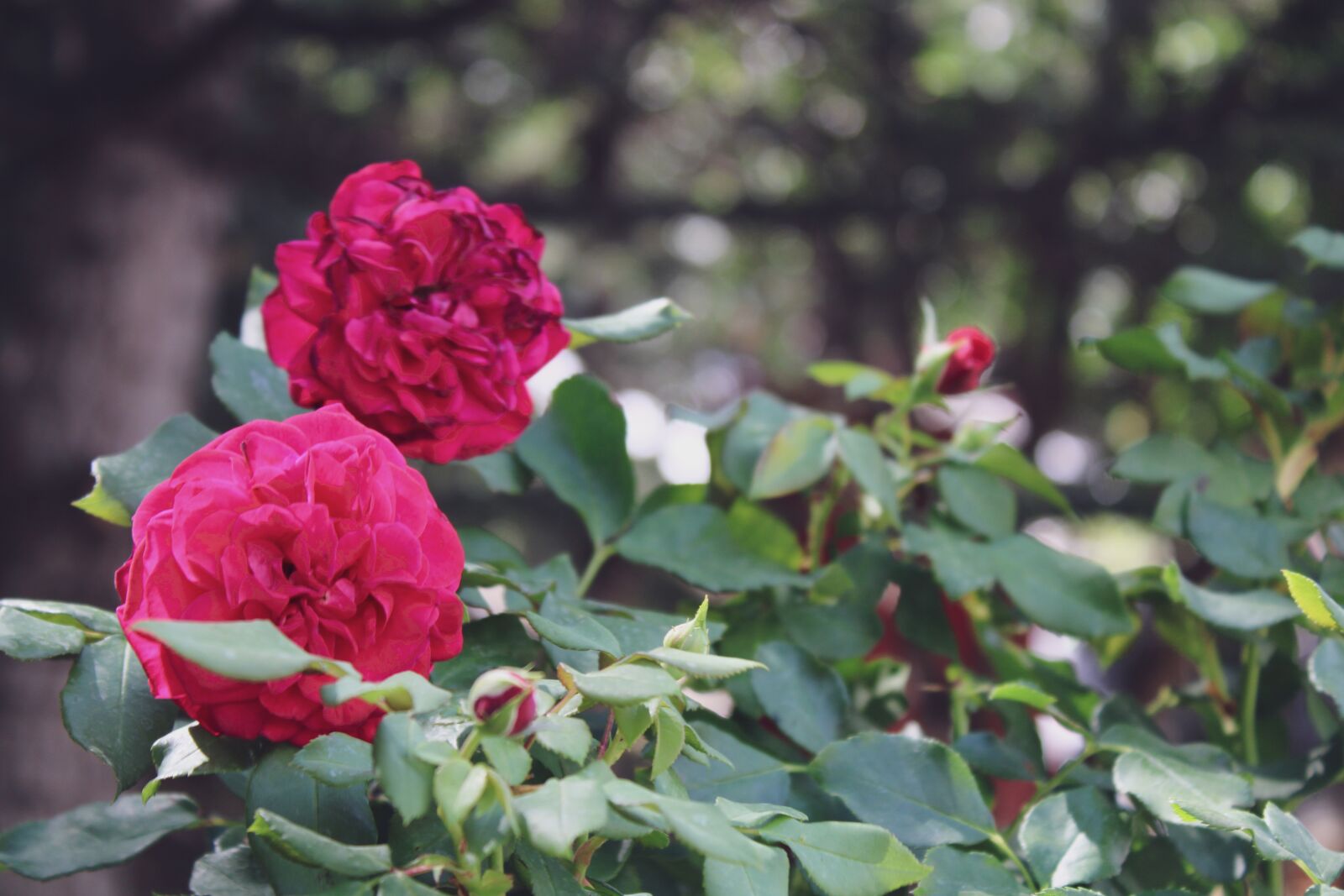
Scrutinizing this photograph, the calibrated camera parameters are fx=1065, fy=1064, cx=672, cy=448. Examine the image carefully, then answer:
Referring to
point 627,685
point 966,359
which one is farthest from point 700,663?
point 966,359

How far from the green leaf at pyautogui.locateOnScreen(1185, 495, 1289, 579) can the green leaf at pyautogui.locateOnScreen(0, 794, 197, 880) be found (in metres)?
0.47

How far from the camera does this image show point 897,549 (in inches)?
23.8

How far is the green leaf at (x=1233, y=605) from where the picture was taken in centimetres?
44

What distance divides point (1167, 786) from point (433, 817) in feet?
0.89

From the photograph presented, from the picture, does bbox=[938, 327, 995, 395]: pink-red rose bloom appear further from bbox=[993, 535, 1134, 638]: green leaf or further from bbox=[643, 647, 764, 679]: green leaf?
bbox=[643, 647, 764, 679]: green leaf

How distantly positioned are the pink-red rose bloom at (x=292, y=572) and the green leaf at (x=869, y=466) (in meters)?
0.22

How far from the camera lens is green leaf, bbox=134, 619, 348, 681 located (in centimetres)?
26

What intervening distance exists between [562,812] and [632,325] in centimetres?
30

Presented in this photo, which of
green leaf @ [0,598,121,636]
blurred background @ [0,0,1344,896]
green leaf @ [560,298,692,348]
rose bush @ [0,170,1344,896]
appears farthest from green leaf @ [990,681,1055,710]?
blurred background @ [0,0,1344,896]

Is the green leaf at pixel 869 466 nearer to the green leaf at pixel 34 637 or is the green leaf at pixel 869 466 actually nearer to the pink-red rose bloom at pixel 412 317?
the pink-red rose bloom at pixel 412 317

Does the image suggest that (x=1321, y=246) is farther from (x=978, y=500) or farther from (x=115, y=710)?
(x=115, y=710)

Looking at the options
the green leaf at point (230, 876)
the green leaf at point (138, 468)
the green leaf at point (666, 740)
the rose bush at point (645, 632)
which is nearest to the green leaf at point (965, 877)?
the rose bush at point (645, 632)

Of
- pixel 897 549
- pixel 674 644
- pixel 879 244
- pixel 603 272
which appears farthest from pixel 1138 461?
pixel 603 272

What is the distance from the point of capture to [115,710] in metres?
0.37
